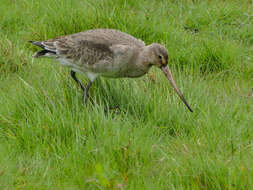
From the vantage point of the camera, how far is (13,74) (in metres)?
5.93

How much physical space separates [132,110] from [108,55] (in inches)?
31.3

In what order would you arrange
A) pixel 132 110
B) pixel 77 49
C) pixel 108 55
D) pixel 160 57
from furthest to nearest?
pixel 77 49 < pixel 108 55 < pixel 160 57 < pixel 132 110

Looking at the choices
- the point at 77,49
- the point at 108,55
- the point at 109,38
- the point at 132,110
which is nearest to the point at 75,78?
the point at 77,49

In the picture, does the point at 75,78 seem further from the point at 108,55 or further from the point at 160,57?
the point at 160,57

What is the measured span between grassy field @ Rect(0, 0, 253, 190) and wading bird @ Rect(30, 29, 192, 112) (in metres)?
0.19

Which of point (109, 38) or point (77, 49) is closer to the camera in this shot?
point (109, 38)

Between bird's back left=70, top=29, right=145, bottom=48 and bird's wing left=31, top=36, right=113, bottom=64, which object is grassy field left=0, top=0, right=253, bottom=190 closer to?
bird's wing left=31, top=36, right=113, bottom=64

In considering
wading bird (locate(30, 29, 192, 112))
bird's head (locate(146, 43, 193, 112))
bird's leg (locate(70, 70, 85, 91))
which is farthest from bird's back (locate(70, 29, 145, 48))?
bird's leg (locate(70, 70, 85, 91))

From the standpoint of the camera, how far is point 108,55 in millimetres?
5207

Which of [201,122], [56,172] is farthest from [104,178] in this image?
[201,122]

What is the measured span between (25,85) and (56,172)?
1501 millimetres

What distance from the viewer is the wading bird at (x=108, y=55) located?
16.8ft

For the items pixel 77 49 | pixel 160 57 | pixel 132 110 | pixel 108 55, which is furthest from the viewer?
pixel 77 49

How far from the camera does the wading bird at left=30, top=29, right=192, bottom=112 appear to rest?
511 cm
